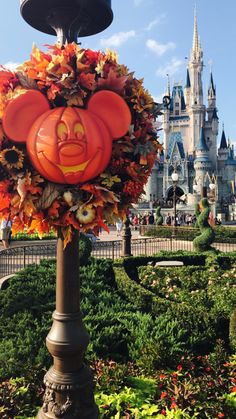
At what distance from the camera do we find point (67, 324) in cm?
242

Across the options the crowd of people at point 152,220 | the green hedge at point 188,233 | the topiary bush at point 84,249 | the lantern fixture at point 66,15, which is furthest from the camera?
the crowd of people at point 152,220

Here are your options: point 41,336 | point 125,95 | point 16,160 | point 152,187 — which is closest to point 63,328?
point 16,160

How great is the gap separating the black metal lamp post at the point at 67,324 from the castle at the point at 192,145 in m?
62.3

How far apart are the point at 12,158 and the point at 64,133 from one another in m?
0.34

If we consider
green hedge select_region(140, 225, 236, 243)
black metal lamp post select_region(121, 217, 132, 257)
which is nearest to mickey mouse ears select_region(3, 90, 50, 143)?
black metal lamp post select_region(121, 217, 132, 257)

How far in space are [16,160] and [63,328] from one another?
116cm

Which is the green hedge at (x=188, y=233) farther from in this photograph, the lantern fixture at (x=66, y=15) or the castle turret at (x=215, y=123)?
the castle turret at (x=215, y=123)

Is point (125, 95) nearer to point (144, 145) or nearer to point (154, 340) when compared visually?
point (144, 145)

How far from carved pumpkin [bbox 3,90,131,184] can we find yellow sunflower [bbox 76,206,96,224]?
182 millimetres

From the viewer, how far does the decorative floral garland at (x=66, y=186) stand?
209 cm

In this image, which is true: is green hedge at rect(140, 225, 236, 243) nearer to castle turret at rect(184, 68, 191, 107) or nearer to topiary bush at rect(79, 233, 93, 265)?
topiary bush at rect(79, 233, 93, 265)

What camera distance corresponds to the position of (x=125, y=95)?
2.27 m

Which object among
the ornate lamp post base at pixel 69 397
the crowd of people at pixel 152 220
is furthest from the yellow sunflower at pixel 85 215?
the crowd of people at pixel 152 220

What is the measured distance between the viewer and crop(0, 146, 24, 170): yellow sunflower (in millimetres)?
2078
